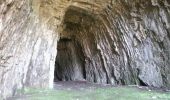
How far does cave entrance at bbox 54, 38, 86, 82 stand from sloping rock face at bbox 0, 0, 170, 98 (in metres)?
1.38

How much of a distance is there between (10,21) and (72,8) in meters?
5.89

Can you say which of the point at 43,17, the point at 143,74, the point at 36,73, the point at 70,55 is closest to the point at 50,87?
the point at 36,73

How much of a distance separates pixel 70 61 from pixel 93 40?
4241 millimetres

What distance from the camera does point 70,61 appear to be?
17.6 metres

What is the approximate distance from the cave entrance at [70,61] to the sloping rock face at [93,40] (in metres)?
1.38

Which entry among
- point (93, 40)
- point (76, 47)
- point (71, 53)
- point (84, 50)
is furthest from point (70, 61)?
point (93, 40)

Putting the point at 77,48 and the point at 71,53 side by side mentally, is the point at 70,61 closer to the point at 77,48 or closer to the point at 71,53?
the point at 71,53

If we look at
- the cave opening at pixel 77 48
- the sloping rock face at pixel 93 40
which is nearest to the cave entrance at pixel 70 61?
the cave opening at pixel 77 48

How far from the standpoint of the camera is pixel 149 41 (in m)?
10.5

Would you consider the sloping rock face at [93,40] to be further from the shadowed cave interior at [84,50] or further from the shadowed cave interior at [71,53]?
the shadowed cave interior at [71,53]

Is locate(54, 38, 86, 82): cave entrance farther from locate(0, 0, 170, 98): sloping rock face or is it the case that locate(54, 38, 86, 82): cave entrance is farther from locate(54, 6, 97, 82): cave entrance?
locate(0, 0, 170, 98): sloping rock face

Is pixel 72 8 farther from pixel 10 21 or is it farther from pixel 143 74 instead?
pixel 10 21

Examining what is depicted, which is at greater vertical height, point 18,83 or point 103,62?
point 103,62

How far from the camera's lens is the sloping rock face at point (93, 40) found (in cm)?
690
